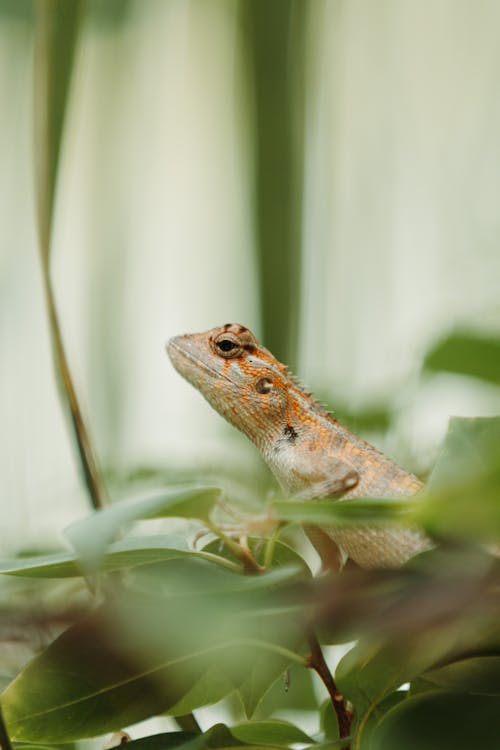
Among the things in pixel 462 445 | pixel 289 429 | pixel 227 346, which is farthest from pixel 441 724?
pixel 227 346

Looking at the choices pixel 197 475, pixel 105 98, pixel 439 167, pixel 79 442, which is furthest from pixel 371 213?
pixel 79 442

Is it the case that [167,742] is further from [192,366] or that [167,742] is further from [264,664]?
[192,366]

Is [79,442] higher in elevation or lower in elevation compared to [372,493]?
higher

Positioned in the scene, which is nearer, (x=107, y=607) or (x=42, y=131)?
(x=107, y=607)

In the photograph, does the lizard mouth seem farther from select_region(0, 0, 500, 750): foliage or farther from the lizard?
select_region(0, 0, 500, 750): foliage

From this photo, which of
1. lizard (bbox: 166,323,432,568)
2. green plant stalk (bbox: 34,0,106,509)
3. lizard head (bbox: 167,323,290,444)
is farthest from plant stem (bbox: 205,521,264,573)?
lizard head (bbox: 167,323,290,444)

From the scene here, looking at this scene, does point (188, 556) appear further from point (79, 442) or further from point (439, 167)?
point (439, 167)

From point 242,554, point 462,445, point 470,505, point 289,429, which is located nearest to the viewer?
point 470,505
